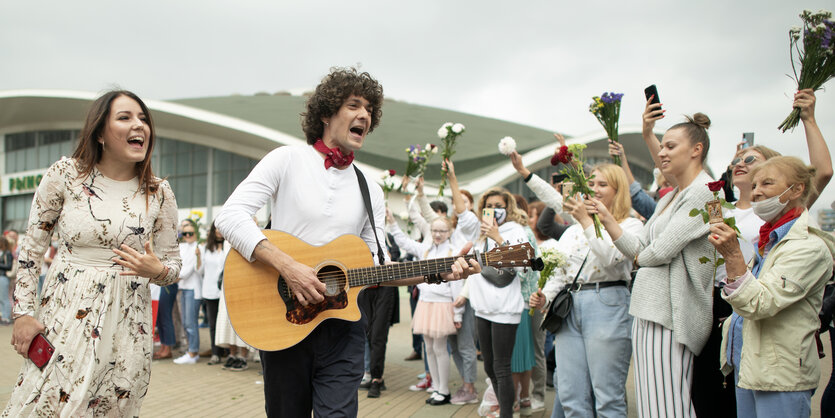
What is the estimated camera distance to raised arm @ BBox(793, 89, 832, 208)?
3.40 meters

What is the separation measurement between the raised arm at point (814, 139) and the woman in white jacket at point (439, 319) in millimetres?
4036

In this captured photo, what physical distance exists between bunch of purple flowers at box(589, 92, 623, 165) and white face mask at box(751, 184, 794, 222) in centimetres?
143

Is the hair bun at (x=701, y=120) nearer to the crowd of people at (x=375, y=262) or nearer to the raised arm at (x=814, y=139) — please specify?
the crowd of people at (x=375, y=262)

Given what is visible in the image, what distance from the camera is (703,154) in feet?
11.6

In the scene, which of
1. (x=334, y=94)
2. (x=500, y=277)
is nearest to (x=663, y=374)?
(x=500, y=277)

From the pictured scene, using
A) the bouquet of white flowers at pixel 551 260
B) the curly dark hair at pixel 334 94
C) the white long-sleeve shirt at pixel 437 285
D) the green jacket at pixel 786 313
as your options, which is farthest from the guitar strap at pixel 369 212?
Result: the white long-sleeve shirt at pixel 437 285

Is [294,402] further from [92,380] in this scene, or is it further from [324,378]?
[92,380]

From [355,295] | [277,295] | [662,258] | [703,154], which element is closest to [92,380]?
[277,295]

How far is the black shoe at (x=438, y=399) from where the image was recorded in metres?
6.41

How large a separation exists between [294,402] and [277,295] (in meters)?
0.56

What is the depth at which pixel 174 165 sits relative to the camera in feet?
114

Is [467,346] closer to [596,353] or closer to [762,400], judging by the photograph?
[596,353]

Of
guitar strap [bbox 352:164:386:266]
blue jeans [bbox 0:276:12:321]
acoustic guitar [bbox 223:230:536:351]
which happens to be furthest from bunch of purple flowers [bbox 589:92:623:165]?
blue jeans [bbox 0:276:12:321]

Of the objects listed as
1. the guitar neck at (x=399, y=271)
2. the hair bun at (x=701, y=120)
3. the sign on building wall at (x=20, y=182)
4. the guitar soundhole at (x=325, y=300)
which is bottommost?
the guitar soundhole at (x=325, y=300)
